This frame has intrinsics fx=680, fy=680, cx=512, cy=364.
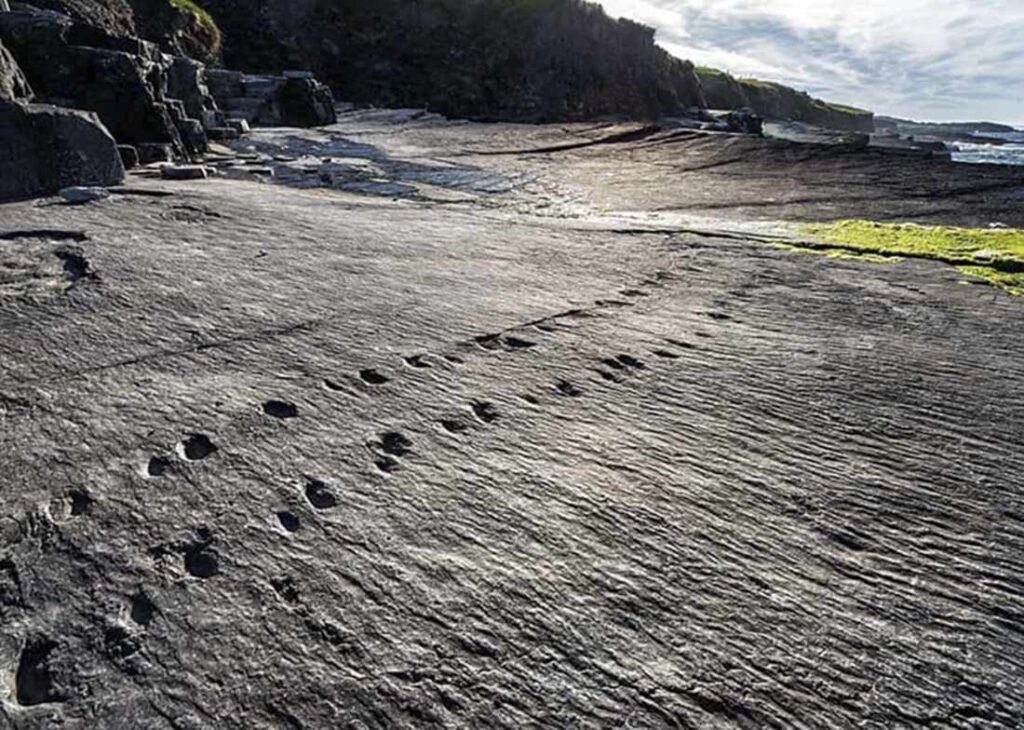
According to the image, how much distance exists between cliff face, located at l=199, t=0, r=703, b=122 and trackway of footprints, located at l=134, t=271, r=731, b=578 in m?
40.5

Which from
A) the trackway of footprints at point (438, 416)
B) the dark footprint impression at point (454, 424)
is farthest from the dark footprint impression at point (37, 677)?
the dark footprint impression at point (454, 424)

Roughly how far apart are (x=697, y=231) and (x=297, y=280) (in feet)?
12.4

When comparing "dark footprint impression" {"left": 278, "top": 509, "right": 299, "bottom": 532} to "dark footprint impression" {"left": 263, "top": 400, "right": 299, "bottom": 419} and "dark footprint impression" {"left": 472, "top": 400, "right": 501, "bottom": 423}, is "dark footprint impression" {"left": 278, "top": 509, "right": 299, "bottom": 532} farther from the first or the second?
"dark footprint impression" {"left": 472, "top": 400, "right": 501, "bottom": 423}

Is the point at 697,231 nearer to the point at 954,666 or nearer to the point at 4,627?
the point at 954,666

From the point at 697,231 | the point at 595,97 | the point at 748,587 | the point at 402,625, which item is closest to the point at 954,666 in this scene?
the point at 748,587

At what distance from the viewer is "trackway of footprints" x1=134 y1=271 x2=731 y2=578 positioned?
2.14m

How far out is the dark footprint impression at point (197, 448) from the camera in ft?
8.07

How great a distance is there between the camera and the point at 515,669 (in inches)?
68.5

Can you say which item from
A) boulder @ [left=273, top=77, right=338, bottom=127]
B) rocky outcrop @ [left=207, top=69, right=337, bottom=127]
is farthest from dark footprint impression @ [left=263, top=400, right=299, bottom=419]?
boulder @ [left=273, top=77, right=338, bottom=127]

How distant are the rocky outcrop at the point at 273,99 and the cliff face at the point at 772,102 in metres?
54.0

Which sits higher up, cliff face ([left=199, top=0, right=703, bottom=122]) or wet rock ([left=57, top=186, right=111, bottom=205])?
cliff face ([left=199, top=0, right=703, bottom=122])

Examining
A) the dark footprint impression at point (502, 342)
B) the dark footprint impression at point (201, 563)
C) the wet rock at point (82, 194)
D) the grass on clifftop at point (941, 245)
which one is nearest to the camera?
the dark footprint impression at point (201, 563)

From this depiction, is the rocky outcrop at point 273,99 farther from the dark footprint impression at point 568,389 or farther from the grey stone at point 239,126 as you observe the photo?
the dark footprint impression at point 568,389

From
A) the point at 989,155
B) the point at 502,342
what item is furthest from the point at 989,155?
the point at 502,342
